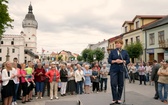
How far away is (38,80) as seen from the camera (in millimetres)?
10898

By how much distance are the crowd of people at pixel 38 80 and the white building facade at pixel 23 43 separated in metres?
66.0

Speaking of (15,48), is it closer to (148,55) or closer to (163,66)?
(148,55)

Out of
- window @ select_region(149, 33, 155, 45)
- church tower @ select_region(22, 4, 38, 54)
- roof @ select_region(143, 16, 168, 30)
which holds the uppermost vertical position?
church tower @ select_region(22, 4, 38, 54)

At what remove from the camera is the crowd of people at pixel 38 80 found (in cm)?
824

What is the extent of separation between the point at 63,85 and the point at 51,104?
9.21 ft

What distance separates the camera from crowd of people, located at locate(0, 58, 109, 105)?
8.24m

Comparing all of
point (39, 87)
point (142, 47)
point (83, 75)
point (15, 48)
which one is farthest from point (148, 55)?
point (15, 48)

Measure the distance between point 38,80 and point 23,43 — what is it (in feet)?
296

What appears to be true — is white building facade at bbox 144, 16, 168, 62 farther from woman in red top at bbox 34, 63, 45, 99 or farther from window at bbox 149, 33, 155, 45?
woman in red top at bbox 34, 63, 45, 99

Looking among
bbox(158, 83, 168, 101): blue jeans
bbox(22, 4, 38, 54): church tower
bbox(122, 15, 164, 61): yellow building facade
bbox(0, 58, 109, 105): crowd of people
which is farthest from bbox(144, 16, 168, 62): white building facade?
bbox(22, 4, 38, 54): church tower

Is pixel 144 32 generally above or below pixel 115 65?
above

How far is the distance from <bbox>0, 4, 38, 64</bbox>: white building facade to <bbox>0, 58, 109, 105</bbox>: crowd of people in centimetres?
6604

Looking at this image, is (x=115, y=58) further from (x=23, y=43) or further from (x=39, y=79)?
(x=23, y=43)

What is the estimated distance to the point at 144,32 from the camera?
32.0 m
